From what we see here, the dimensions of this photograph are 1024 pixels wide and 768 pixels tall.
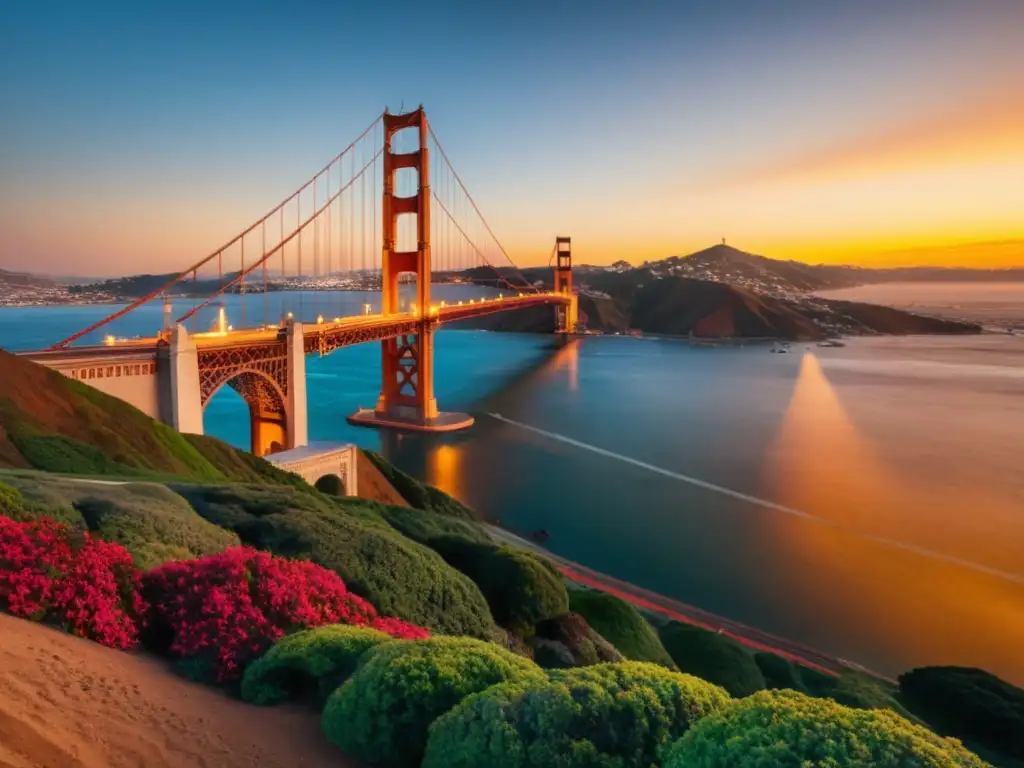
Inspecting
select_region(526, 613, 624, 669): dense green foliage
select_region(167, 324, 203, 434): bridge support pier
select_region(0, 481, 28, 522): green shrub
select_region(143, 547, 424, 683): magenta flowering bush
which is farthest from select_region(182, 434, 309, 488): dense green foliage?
select_region(143, 547, 424, 683): magenta flowering bush

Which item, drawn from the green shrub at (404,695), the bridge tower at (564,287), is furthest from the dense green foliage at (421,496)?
the bridge tower at (564,287)

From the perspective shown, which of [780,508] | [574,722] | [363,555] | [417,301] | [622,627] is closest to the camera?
[574,722]

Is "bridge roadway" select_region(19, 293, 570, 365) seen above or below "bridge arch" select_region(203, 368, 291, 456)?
above

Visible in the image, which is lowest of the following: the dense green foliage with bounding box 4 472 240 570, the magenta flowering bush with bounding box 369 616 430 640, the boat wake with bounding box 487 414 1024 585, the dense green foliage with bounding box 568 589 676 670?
the boat wake with bounding box 487 414 1024 585

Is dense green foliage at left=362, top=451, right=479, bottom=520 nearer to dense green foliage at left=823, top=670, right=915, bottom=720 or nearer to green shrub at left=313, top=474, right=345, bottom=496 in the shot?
green shrub at left=313, top=474, right=345, bottom=496

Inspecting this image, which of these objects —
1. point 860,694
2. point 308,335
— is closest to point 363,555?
point 860,694

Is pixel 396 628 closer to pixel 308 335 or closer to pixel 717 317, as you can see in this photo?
pixel 308 335

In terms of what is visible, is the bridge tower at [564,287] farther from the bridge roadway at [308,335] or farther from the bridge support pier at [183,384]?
the bridge support pier at [183,384]
